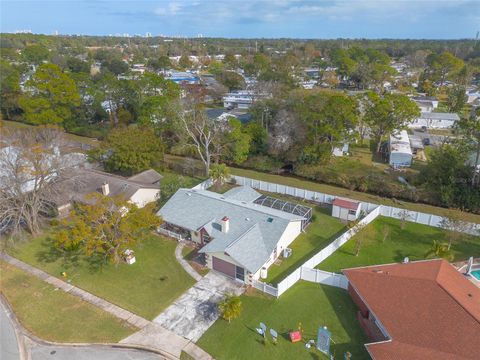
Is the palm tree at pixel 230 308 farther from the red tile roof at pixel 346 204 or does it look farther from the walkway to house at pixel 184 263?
the red tile roof at pixel 346 204

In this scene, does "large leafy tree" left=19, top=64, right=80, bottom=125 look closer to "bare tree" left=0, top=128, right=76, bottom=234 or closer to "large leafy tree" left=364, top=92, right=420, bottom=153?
"bare tree" left=0, top=128, right=76, bottom=234

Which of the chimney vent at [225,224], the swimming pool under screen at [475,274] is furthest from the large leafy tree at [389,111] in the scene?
the chimney vent at [225,224]

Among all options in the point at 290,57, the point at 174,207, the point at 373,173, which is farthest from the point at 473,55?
the point at 174,207

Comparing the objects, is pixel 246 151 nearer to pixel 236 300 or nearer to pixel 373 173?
pixel 373 173

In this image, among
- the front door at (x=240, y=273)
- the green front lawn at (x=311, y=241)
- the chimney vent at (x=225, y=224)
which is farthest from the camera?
the chimney vent at (x=225, y=224)

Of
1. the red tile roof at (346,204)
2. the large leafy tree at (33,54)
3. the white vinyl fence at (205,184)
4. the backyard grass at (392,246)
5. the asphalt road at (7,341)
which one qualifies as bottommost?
the asphalt road at (7,341)

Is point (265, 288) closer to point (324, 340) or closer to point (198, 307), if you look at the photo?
point (198, 307)
